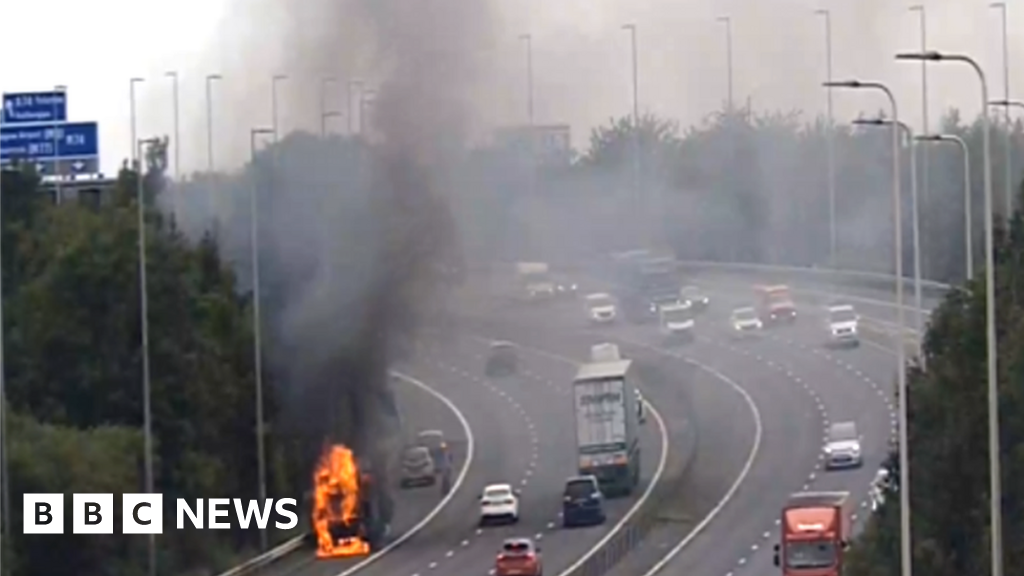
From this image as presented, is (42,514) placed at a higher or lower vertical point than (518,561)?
higher

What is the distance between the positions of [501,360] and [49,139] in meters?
23.6

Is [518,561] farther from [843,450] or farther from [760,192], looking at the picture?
[760,192]

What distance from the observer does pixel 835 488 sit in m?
85.1

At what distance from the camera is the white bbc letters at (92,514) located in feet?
213

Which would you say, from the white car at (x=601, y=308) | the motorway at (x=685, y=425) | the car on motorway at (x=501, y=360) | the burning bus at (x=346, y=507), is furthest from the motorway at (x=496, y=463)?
the white car at (x=601, y=308)

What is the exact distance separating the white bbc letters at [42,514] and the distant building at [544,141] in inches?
1180

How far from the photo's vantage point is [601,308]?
11231 cm

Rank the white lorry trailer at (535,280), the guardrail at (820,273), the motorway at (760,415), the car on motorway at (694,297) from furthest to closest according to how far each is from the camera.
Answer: the car on motorway at (694,297), the guardrail at (820,273), the white lorry trailer at (535,280), the motorway at (760,415)

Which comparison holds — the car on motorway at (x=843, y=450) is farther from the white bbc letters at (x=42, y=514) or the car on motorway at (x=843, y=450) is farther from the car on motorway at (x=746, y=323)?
the white bbc letters at (x=42, y=514)

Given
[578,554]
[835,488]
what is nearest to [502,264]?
[835,488]

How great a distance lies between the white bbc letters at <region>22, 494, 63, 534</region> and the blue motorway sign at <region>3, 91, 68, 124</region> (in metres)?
53.4

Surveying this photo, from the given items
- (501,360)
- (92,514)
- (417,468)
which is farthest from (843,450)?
(92,514)

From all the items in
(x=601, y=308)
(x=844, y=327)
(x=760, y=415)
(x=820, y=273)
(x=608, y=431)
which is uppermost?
(x=820, y=273)

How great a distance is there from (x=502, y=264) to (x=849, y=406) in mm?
11972
